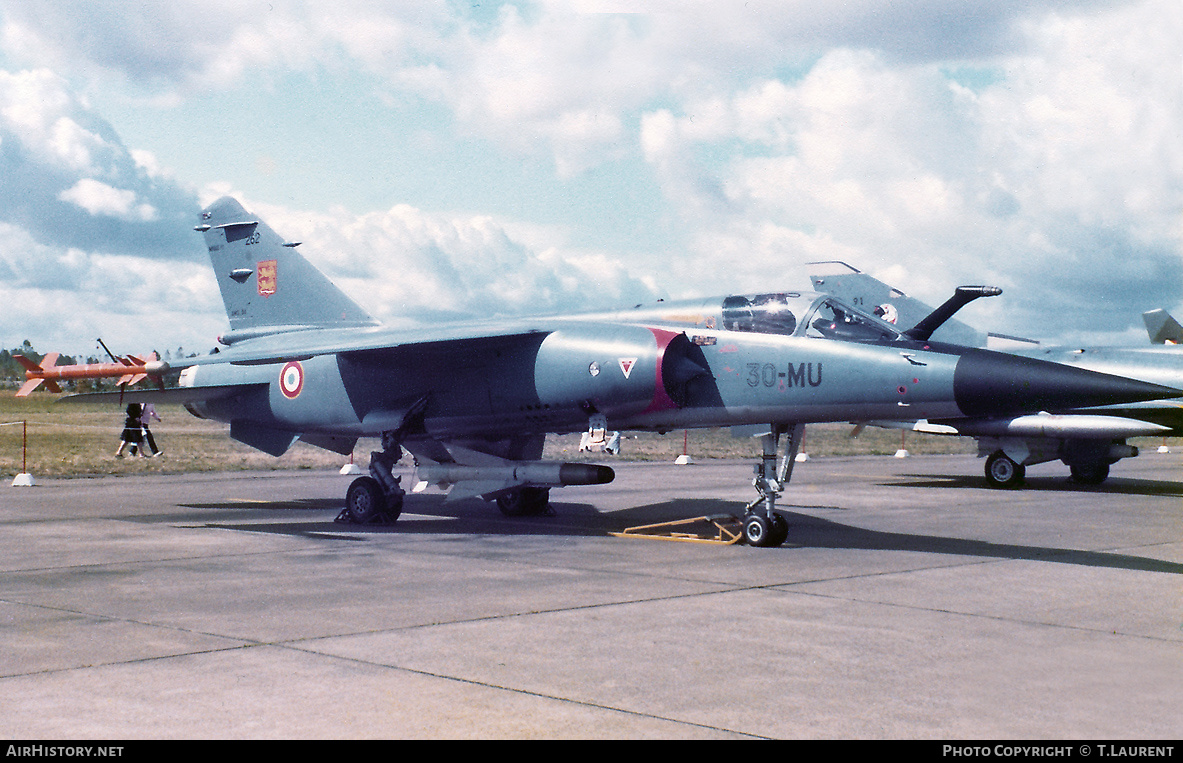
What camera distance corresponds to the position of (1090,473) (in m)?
21.2

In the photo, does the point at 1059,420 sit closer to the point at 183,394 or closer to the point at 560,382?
Result: the point at 560,382

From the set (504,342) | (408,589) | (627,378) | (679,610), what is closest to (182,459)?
(504,342)

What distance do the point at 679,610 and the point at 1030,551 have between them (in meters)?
5.44

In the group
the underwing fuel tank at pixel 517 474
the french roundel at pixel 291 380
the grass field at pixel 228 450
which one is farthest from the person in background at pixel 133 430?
the underwing fuel tank at pixel 517 474

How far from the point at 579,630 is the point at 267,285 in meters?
11.5

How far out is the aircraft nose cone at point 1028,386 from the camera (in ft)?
30.4

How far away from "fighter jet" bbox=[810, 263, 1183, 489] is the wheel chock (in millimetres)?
6235

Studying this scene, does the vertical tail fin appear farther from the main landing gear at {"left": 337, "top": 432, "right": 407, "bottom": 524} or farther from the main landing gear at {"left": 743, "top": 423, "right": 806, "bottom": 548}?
the main landing gear at {"left": 743, "top": 423, "right": 806, "bottom": 548}

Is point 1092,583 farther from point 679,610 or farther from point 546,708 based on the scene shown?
point 546,708

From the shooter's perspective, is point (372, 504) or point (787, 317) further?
point (372, 504)

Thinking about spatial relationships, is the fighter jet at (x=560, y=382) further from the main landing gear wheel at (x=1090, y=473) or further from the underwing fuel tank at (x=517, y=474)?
the main landing gear wheel at (x=1090, y=473)

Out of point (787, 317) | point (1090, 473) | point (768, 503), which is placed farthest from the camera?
point (1090, 473)

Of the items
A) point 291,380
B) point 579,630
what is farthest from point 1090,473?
point 579,630

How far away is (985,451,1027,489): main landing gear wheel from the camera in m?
20.6
